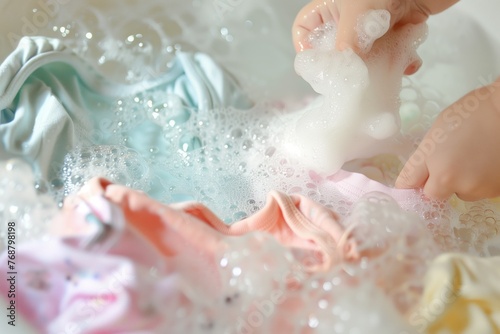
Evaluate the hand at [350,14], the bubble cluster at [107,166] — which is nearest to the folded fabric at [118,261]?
the bubble cluster at [107,166]

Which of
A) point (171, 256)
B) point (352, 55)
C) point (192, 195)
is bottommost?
point (192, 195)

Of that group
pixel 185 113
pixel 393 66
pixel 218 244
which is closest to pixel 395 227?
pixel 218 244

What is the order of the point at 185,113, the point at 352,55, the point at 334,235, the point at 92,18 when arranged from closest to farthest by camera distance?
the point at 334,235 → the point at 352,55 → the point at 185,113 → the point at 92,18

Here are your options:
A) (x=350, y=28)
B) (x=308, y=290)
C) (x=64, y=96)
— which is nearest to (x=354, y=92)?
(x=350, y=28)

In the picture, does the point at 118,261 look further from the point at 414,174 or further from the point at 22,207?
the point at 414,174

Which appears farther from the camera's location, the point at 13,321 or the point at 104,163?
the point at 104,163

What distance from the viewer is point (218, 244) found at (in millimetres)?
517

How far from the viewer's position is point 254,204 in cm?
75

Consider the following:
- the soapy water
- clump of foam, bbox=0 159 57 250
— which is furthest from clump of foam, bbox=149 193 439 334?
clump of foam, bbox=0 159 57 250

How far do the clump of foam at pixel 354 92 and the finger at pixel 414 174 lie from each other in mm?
50

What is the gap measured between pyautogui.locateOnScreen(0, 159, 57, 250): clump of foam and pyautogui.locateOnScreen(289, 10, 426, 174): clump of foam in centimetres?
34

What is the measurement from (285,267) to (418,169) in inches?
10.6

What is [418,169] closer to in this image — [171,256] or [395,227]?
[395,227]

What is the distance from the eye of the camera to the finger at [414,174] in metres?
0.69
